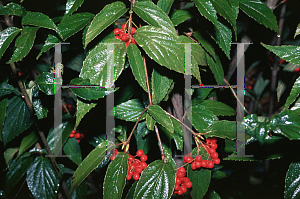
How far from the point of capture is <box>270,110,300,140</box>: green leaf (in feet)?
1.07

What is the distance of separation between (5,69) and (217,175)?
699 mm

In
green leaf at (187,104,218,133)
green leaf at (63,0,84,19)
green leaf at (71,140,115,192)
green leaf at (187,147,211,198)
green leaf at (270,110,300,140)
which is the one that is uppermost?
green leaf at (63,0,84,19)

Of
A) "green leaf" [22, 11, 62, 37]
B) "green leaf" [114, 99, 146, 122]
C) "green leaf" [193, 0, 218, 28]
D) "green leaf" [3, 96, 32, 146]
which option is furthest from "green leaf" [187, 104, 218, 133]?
"green leaf" [3, 96, 32, 146]

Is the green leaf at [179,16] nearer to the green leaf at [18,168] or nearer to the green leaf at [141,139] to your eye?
the green leaf at [141,139]

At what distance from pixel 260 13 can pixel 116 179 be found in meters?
0.45

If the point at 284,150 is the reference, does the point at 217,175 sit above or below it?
Answer: below

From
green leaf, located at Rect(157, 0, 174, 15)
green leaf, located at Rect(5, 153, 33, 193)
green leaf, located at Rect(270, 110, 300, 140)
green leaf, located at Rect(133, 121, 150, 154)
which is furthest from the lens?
green leaf, located at Rect(5, 153, 33, 193)

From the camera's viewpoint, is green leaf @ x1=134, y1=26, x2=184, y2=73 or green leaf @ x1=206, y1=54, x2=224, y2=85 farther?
green leaf @ x1=206, y1=54, x2=224, y2=85

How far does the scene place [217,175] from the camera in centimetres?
68

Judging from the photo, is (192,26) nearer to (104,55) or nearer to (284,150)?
(104,55)

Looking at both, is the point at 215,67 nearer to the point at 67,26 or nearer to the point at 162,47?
the point at 162,47

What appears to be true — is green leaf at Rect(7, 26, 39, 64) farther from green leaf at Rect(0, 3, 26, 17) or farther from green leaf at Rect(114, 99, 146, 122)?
green leaf at Rect(114, 99, 146, 122)

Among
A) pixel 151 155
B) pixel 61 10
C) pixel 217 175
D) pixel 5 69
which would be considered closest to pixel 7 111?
pixel 5 69

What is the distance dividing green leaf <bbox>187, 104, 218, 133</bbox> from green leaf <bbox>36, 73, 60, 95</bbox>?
1.09 feet
